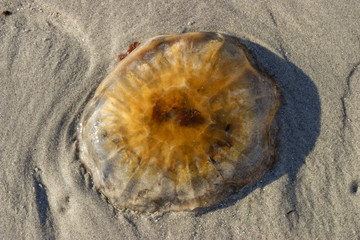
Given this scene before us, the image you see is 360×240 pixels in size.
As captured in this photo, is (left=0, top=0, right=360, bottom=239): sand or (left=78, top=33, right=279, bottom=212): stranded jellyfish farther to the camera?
(left=0, top=0, right=360, bottom=239): sand

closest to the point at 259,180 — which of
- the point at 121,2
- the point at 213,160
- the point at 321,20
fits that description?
the point at 213,160

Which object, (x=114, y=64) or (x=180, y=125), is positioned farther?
(x=114, y=64)

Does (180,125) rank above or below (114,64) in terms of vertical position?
below

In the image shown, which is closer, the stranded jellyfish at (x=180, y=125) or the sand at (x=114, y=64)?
the stranded jellyfish at (x=180, y=125)
